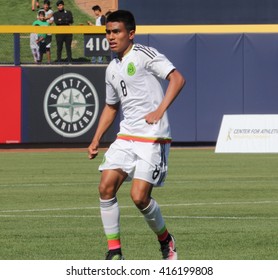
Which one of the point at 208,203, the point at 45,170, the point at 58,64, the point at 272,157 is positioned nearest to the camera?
the point at 208,203

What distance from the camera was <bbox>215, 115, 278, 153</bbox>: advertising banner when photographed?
29.3 metres

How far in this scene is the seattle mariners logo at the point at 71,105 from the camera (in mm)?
30953

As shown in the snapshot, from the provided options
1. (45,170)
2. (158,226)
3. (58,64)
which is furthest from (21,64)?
(158,226)

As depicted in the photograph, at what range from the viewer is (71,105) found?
102ft

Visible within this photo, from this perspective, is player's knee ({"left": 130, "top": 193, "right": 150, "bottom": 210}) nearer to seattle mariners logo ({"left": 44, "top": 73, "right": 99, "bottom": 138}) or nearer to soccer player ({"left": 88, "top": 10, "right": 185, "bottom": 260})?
soccer player ({"left": 88, "top": 10, "right": 185, "bottom": 260})

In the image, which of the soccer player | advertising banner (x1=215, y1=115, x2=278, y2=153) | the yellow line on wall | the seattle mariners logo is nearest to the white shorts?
the soccer player

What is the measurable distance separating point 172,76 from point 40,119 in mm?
20514

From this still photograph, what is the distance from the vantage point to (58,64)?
31141mm

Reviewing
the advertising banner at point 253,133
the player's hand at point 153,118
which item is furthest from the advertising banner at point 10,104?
the player's hand at point 153,118

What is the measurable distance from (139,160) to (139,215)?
4.88 meters

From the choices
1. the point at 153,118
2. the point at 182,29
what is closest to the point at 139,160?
the point at 153,118

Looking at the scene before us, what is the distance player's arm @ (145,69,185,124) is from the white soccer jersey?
0.17 meters

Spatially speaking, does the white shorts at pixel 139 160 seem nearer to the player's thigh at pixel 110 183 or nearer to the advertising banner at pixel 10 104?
the player's thigh at pixel 110 183

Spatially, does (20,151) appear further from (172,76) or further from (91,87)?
(172,76)
